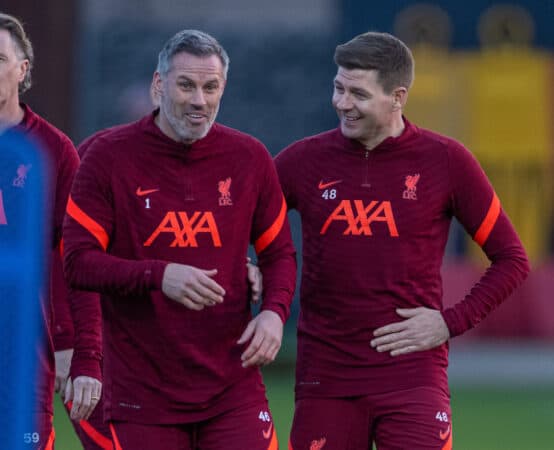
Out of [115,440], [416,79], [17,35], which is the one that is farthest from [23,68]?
[416,79]

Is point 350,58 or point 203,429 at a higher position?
point 350,58

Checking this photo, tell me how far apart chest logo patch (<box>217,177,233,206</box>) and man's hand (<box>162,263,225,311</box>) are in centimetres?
46

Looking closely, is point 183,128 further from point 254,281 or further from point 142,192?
point 254,281

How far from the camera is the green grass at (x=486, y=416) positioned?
12023 mm

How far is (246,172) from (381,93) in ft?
2.63

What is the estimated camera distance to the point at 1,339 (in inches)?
199

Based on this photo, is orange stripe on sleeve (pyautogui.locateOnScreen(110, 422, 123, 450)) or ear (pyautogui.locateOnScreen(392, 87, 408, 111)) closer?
orange stripe on sleeve (pyautogui.locateOnScreen(110, 422, 123, 450))

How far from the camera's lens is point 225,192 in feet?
20.6

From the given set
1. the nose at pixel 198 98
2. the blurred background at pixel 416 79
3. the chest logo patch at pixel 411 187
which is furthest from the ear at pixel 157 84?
the blurred background at pixel 416 79

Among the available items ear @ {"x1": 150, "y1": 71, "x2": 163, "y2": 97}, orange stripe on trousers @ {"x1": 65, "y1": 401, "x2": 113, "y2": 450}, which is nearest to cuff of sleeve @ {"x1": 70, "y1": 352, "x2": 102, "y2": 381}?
orange stripe on trousers @ {"x1": 65, "y1": 401, "x2": 113, "y2": 450}

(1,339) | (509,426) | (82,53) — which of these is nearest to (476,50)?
(82,53)

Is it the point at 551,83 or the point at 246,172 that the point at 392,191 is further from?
the point at 551,83

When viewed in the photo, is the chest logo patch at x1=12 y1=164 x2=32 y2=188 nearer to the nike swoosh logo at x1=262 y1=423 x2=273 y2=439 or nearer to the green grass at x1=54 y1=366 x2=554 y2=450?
the nike swoosh logo at x1=262 y1=423 x2=273 y2=439

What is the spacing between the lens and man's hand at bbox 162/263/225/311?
5801 mm
